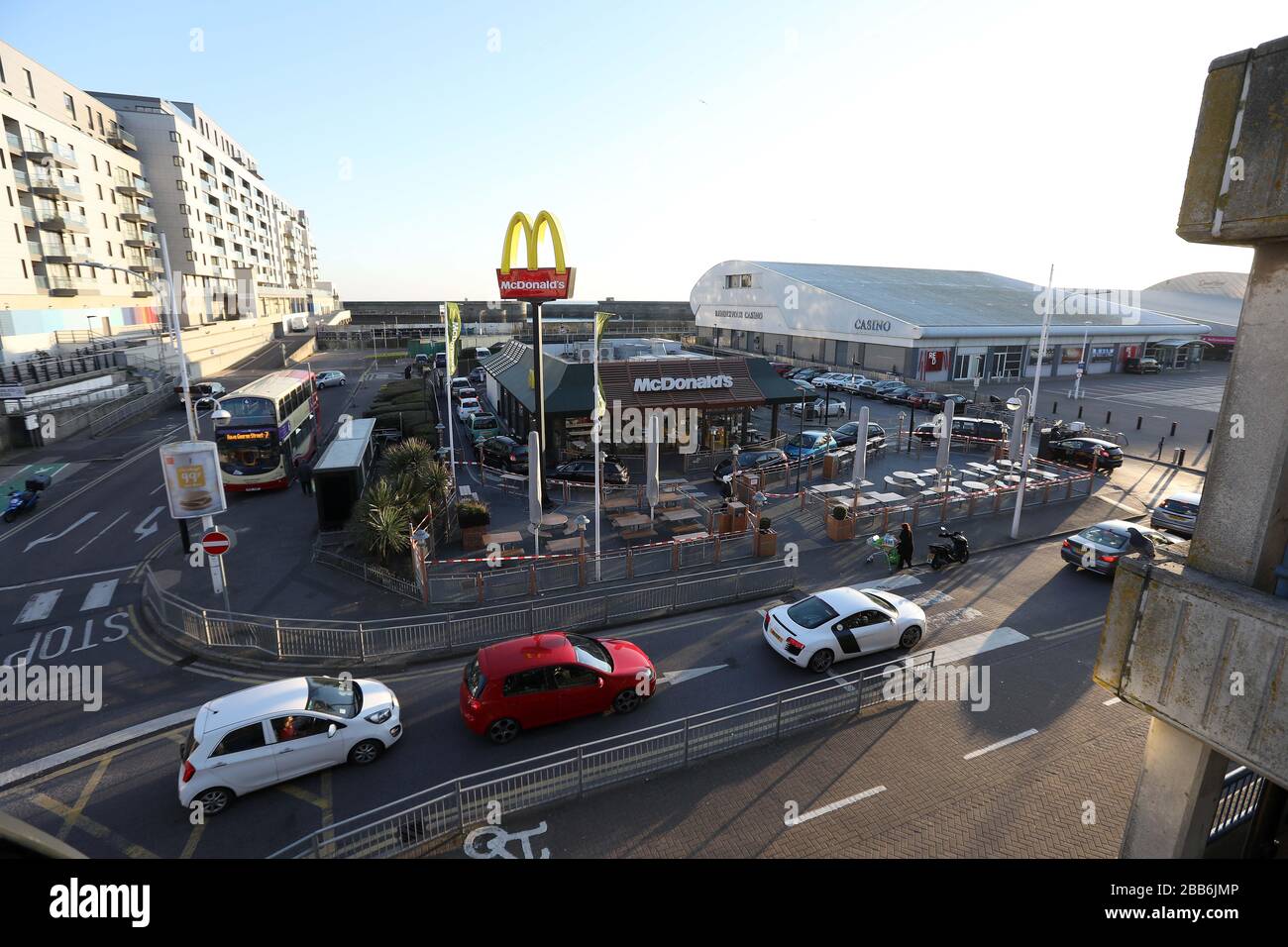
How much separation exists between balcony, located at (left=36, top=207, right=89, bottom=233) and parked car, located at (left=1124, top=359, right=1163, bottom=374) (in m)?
96.1

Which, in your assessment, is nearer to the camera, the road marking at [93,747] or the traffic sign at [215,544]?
the road marking at [93,747]

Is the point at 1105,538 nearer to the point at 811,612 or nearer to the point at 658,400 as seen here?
the point at 811,612

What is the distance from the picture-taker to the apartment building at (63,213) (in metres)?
46.3

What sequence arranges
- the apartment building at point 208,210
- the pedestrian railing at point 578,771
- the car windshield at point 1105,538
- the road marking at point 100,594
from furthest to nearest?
the apartment building at point 208,210 → the car windshield at point 1105,538 → the road marking at point 100,594 → the pedestrian railing at point 578,771

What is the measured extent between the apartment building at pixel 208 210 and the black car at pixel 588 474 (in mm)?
54895

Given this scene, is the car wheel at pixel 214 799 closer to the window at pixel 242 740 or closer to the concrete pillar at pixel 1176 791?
the window at pixel 242 740

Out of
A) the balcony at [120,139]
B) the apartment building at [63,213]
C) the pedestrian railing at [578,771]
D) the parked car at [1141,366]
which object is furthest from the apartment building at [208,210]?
the parked car at [1141,366]

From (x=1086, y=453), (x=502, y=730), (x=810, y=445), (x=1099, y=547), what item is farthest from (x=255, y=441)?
(x=1086, y=453)

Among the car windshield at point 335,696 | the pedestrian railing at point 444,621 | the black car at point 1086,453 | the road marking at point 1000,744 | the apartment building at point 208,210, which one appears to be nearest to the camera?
the car windshield at point 335,696

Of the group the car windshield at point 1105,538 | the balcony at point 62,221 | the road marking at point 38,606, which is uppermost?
the balcony at point 62,221

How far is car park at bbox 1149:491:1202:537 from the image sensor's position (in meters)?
20.0
